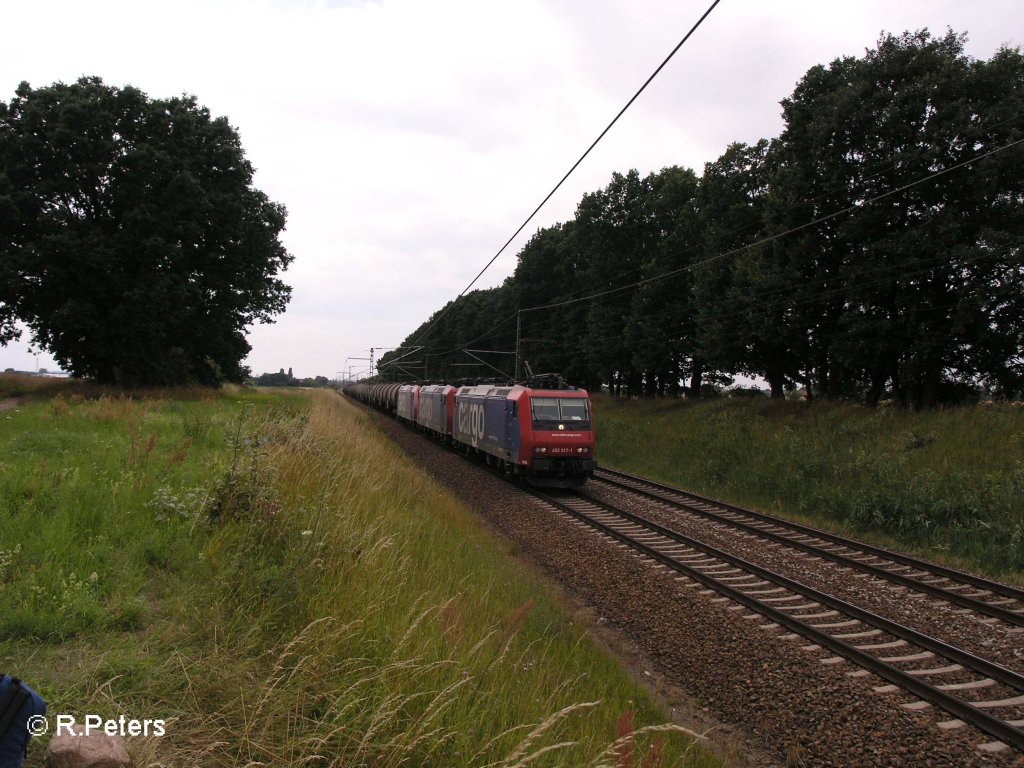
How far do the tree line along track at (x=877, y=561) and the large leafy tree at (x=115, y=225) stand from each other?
22.7m

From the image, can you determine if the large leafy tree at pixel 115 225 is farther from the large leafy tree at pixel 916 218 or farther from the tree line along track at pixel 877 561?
the large leafy tree at pixel 916 218

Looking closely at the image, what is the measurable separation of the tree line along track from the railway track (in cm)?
158

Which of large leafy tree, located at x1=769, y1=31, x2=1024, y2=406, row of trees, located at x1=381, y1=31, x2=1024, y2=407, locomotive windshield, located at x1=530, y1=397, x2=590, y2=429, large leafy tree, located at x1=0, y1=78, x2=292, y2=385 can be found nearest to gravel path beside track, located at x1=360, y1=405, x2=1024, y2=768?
locomotive windshield, located at x1=530, y1=397, x2=590, y2=429

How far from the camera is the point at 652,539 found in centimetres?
1084

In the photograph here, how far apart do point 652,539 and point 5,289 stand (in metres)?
27.3

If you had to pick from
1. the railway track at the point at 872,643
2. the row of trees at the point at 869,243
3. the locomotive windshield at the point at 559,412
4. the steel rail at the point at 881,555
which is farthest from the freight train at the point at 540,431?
the row of trees at the point at 869,243

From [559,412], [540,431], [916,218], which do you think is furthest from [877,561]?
[916,218]

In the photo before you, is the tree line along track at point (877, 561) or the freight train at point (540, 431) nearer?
the tree line along track at point (877, 561)

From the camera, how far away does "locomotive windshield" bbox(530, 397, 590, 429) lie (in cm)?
1585

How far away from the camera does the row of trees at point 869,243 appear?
17109mm

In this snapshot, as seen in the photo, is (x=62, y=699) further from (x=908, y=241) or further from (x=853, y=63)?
(x=853, y=63)

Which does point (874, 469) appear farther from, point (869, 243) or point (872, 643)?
point (872, 643)

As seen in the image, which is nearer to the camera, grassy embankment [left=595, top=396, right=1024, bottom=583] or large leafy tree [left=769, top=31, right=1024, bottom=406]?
grassy embankment [left=595, top=396, right=1024, bottom=583]

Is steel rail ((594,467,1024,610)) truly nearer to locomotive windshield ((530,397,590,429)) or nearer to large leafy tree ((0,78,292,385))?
locomotive windshield ((530,397,590,429))
